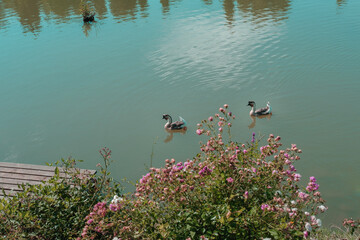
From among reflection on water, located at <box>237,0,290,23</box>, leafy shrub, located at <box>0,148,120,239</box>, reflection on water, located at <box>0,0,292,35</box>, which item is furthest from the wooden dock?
reflection on water, located at <box>237,0,290,23</box>

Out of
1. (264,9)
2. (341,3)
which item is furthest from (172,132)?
(341,3)

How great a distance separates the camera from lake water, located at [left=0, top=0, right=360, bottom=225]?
8.51 m

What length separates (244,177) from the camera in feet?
12.5

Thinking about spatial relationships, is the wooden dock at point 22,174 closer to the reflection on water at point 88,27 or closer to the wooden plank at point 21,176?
the wooden plank at point 21,176

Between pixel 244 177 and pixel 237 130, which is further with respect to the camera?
pixel 237 130

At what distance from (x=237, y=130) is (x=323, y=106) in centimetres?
261

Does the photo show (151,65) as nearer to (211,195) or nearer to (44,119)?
(44,119)

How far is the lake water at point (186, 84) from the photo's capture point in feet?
27.9

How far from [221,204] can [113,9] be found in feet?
67.6

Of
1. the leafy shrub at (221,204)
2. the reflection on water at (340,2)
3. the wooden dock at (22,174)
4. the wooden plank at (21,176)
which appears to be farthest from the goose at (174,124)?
the reflection on water at (340,2)

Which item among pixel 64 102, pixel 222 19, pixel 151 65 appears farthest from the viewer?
pixel 222 19

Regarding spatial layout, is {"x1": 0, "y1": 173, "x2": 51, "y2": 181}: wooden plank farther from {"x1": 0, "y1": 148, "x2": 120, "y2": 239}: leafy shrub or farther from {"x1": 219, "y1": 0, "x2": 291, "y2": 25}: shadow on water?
{"x1": 219, "y1": 0, "x2": 291, "y2": 25}: shadow on water

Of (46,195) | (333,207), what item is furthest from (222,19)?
(46,195)

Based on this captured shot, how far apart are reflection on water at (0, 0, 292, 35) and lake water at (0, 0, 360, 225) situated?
0.22 metres
